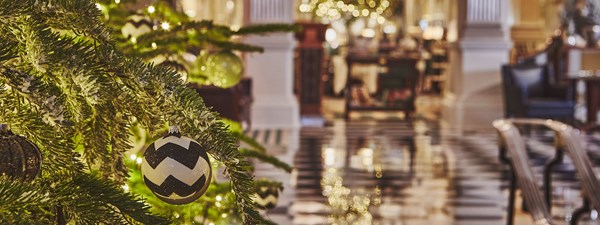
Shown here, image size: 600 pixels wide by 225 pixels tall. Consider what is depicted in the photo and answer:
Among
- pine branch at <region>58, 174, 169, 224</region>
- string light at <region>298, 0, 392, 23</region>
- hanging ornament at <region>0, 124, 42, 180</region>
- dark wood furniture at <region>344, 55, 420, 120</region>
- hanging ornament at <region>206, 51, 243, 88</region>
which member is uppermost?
hanging ornament at <region>0, 124, 42, 180</region>

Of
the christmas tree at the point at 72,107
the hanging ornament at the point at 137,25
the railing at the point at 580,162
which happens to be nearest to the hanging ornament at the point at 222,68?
the hanging ornament at the point at 137,25

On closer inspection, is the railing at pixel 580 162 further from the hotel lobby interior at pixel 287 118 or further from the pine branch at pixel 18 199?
the pine branch at pixel 18 199

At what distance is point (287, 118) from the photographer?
1374 cm

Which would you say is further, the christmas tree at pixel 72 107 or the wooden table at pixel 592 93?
the wooden table at pixel 592 93

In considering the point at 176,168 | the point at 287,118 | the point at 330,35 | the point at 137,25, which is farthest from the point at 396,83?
the point at 176,168

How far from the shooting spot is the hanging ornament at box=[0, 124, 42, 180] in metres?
1.24

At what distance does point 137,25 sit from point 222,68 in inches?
46.6

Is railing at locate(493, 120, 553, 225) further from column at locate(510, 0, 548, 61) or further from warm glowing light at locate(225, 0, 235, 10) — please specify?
column at locate(510, 0, 548, 61)

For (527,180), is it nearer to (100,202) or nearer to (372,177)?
(100,202)

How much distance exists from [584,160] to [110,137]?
3225mm

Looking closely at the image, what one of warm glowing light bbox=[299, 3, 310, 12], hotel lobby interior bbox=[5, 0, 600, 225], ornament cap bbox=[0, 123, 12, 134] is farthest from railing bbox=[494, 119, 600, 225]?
warm glowing light bbox=[299, 3, 310, 12]

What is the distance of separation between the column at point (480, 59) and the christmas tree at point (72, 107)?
12874 mm

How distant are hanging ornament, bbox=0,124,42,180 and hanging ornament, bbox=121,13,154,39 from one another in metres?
1.53

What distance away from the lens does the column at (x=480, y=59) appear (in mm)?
13930
